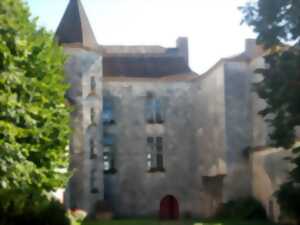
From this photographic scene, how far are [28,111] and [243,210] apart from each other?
16.7 m

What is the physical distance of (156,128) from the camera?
1629 inches

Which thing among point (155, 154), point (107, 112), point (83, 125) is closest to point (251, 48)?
point (155, 154)

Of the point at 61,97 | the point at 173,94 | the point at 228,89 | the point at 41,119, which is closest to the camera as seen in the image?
the point at 41,119

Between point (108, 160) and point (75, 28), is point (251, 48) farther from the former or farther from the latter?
point (108, 160)

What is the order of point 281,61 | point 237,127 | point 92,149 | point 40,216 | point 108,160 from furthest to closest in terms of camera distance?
point 108,160 < point 92,149 < point 237,127 < point 40,216 < point 281,61

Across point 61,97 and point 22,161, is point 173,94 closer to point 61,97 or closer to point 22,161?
point 61,97

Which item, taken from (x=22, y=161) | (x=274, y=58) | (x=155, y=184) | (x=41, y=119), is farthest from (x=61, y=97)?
(x=155, y=184)

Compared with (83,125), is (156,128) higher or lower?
lower

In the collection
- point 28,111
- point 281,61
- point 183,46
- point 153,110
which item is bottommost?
point 28,111

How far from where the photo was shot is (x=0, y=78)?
18.2 m

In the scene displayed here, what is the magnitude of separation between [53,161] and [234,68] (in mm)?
15962

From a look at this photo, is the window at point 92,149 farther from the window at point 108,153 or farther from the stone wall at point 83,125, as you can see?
the window at point 108,153

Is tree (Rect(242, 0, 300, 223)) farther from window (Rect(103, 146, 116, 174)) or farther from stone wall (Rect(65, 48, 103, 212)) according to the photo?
window (Rect(103, 146, 116, 174))

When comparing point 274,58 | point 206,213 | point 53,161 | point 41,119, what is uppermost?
point 274,58
